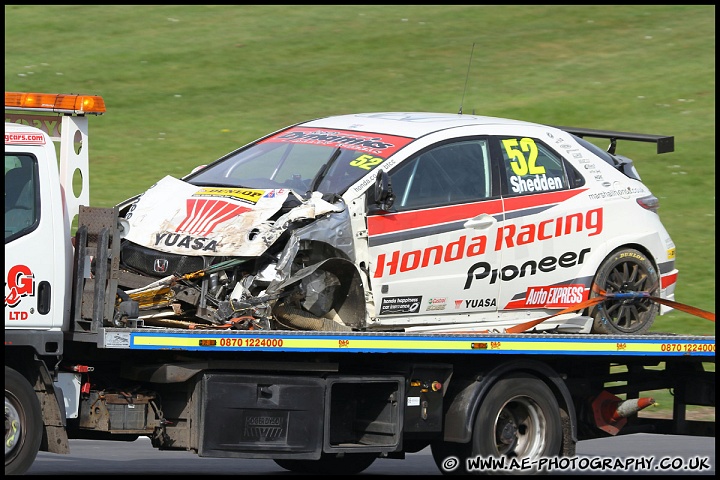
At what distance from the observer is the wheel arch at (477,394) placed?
9.93 metres

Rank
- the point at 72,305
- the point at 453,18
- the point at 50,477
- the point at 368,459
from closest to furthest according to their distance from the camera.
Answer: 1. the point at 72,305
2. the point at 50,477
3. the point at 368,459
4. the point at 453,18

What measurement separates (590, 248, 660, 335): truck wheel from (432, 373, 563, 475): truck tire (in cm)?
79

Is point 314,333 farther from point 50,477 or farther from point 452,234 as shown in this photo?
point 50,477

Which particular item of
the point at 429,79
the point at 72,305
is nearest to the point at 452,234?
the point at 72,305

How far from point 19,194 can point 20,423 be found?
140 centimetres

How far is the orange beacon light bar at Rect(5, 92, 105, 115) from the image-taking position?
893cm

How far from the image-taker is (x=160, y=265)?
916 cm

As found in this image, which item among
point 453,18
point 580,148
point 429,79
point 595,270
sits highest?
point 453,18

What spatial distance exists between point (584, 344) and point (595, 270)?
2.44ft

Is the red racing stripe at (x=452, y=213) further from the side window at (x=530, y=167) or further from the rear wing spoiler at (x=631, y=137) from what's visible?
the rear wing spoiler at (x=631, y=137)

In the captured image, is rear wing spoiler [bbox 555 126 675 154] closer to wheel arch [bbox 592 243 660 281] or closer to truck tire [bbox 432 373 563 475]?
wheel arch [bbox 592 243 660 281]

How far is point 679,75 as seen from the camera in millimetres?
26844

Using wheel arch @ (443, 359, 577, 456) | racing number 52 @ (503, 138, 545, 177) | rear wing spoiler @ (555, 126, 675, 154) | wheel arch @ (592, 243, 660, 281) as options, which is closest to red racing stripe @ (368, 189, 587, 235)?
racing number 52 @ (503, 138, 545, 177)

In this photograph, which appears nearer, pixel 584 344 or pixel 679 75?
pixel 584 344
